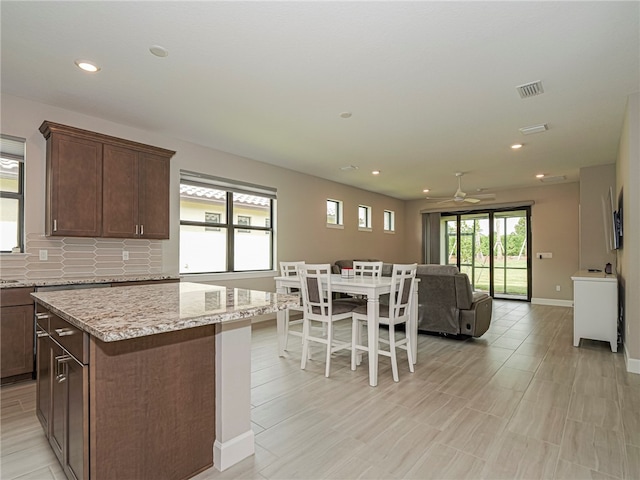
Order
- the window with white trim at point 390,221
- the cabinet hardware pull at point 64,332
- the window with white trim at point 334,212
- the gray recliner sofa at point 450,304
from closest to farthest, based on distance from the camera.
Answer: the cabinet hardware pull at point 64,332, the gray recliner sofa at point 450,304, the window with white trim at point 334,212, the window with white trim at point 390,221

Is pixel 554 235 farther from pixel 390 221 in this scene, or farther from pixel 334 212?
pixel 334 212

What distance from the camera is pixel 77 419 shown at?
148 cm

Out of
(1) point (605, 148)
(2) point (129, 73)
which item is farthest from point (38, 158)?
(1) point (605, 148)

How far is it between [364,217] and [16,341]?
679 centimetres

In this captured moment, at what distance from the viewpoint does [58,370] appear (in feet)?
5.62

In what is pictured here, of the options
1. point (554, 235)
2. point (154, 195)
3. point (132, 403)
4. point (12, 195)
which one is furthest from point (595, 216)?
point (12, 195)

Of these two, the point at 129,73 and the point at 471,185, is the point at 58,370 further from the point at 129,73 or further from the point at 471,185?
the point at 471,185

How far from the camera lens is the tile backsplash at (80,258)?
3385 mm

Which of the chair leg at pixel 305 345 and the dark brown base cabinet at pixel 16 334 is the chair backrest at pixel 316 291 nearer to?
the chair leg at pixel 305 345

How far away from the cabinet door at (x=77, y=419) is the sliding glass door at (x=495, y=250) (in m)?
8.64

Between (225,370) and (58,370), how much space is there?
2.73 feet

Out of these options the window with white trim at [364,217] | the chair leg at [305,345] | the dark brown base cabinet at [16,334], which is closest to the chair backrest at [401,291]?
the chair leg at [305,345]

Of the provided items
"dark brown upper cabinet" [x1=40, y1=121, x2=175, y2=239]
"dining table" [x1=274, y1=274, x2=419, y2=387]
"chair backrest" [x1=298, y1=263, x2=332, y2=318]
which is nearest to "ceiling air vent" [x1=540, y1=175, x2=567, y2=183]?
"dining table" [x1=274, y1=274, x2=419, y2=387]

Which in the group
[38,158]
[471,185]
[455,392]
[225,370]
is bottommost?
[455,392]
